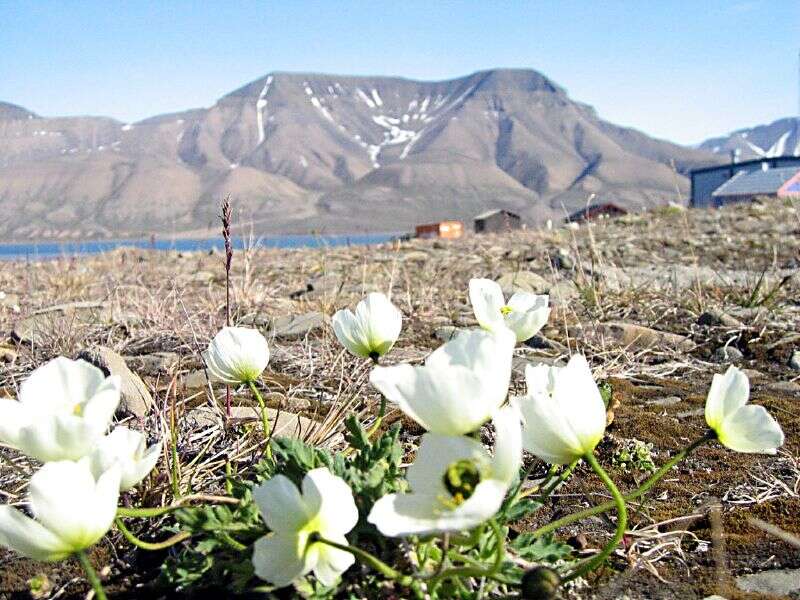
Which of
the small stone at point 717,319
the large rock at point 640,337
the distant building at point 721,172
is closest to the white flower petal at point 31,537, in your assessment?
the large rock at point 640,337

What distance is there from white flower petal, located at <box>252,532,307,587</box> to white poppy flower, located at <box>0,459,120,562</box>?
0.22 meters

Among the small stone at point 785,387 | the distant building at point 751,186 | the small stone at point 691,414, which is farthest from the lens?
the distant building at point 751,186

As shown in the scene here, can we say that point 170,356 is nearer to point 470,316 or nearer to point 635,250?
point 470,316

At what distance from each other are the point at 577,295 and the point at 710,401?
3853 mm

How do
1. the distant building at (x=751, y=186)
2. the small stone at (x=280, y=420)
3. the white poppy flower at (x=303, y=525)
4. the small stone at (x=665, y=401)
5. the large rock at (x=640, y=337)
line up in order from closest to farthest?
the white poppy flower at (x=303, y=525) → the small stone at (x=280, y=420) → the small stone at (x=665, y=401) → the large rock at (x=640, y=337) → the distant building at (x=751, y=186)

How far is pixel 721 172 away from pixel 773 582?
7128 cm

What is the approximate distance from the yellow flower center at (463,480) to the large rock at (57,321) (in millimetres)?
2963

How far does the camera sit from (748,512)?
188 centimetres

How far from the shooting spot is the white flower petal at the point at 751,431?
4.05 ft

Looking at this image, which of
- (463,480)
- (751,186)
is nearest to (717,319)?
(463,480)

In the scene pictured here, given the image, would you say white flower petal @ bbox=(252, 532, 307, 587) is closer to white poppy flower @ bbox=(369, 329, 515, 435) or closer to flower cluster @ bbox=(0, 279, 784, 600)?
flower cluster @ bbox=(0, 279, 784, 600)

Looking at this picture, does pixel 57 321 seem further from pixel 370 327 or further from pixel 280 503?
pixel 280 503

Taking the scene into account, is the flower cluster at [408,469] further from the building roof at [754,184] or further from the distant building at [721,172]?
the distant building at [721,172]

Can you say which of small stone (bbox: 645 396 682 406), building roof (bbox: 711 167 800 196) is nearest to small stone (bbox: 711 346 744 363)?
small stone (bbox: 645 396 682 406)
